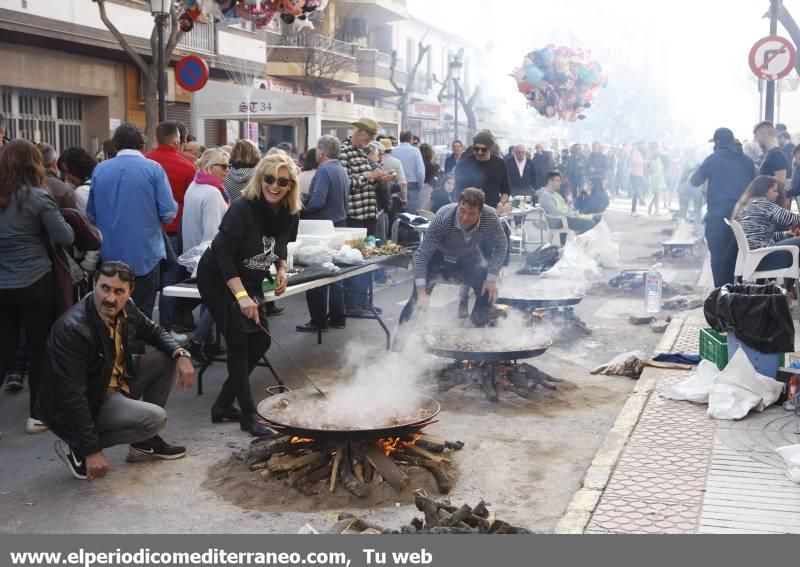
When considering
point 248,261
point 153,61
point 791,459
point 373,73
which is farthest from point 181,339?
point 373,73

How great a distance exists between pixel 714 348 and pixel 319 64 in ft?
97.0

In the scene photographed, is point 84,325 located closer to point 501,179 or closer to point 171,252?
point 171,252

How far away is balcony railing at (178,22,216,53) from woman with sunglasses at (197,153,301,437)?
19016mm

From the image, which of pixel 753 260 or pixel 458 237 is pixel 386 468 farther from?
pixel 753 260

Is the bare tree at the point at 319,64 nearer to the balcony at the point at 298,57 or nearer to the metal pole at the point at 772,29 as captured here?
the balcony at the point at 298,57

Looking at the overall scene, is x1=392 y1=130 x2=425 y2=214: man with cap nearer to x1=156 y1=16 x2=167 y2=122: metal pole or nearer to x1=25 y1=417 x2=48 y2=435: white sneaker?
x1=156 y1=16 x2=167 y2=122: metal pole

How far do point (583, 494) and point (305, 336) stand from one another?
5.05 meters

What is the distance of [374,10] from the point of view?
136 ft

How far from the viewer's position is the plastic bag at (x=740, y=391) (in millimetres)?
6605

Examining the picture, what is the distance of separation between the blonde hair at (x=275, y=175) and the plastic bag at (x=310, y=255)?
197cm

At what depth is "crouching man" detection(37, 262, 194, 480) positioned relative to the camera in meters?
5.22

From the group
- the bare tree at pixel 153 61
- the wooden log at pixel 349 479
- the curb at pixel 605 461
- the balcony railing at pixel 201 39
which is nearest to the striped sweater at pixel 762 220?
the curb at pixel 605 461

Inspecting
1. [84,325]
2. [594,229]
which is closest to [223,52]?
[594,229]

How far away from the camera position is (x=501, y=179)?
12.0 meters
